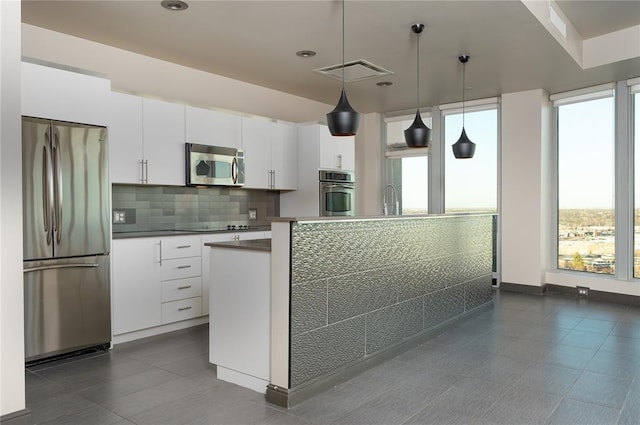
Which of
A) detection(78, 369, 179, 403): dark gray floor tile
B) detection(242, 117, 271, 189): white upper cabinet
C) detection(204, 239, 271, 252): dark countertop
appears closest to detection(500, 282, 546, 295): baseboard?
detection(242, 117, 271, 189): white upper cabinet

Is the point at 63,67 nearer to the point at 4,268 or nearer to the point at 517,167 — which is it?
the point at 4,268

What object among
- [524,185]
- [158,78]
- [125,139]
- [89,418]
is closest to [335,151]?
[158,78]

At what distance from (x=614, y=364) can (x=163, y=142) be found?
4.22 m

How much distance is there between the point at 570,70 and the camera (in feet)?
17.5

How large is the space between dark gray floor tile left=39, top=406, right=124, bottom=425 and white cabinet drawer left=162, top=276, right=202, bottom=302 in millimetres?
1647

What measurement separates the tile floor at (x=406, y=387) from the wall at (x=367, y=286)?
0.69ft

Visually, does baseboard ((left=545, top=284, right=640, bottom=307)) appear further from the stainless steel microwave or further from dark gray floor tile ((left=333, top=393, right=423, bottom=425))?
the stainless steel microwave

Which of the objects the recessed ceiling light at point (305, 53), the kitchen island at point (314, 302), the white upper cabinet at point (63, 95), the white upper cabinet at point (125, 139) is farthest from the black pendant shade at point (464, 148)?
the white upper cabinet at point (63, 95)

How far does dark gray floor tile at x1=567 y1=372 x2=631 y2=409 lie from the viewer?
2869mm

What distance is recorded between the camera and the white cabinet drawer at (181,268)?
4336 millimetres

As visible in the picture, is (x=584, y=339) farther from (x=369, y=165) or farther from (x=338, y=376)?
(x=369, y=165)

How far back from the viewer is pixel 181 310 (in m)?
4.45

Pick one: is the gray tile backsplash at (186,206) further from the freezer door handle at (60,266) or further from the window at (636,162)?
the window at (636,162)

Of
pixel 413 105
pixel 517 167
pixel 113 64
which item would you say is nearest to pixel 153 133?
pixel 113 64
